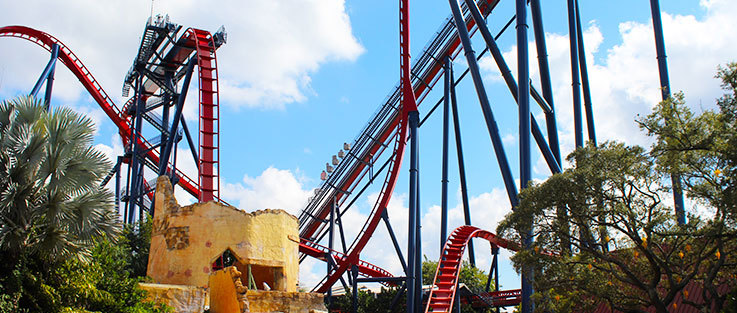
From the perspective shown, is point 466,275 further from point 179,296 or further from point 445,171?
point 179,296

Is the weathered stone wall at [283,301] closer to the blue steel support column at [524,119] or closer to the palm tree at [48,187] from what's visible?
the palm tree at [48,187]

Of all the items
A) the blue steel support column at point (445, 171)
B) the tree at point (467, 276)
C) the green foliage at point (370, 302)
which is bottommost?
the green foliage at point (370, 302)

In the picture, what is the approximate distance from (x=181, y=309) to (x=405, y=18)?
29.8 feet

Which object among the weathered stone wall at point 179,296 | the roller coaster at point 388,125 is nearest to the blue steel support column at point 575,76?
the roller coaster at point 388,125

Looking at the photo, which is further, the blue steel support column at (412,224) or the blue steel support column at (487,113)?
the blue steel support column at (412,224)

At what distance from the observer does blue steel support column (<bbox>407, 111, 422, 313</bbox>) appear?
1391cm

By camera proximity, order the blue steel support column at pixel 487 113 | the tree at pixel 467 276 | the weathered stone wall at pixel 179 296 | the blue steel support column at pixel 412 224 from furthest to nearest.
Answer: the tree at pixel 467 276 < the blue steel support column at pixel 412 224 < the blue steel support column at pixel 487 113 < the weathered stone wall at pixel 179 296

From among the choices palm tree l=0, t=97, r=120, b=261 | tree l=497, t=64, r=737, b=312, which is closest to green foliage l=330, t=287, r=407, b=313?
tree l=497, t=64, r=737, b=312

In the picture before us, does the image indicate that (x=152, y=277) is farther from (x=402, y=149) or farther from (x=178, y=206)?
(x=402, y=149)

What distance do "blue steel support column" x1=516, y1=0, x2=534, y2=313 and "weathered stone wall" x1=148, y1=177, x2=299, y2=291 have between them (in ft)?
16.0

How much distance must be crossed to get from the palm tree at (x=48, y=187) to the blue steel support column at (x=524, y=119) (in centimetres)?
593

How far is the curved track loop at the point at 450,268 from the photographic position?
12.6 meters

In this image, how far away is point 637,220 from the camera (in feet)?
27.2

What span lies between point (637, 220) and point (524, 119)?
124 inches
